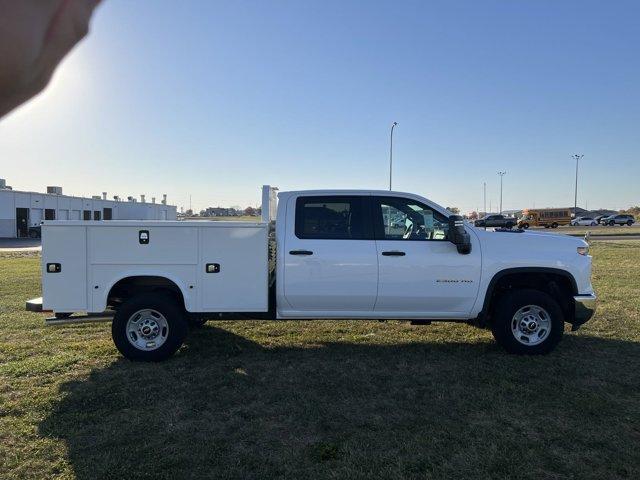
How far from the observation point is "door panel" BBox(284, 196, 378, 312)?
19.2ft

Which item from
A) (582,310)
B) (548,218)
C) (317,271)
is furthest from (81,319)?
(548,218)

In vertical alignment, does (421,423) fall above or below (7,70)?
below

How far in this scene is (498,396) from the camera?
4684mm

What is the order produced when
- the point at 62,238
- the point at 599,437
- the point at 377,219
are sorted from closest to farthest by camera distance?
the point at 599,437, the point at 62,238, the point at 377,219

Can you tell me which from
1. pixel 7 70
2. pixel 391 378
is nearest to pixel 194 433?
pixel 391 378

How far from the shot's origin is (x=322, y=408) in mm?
4422

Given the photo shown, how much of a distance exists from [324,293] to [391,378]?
127 cm

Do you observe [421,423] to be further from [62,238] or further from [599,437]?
[62,238]

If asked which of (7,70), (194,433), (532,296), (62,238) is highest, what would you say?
(7,70)

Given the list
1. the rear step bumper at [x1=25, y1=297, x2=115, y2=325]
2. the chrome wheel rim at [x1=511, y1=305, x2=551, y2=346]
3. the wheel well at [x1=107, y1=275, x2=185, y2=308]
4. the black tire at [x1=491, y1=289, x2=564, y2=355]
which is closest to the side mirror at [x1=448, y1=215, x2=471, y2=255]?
the black tire at [x1=491, y1=289, x2=564, y2=355]

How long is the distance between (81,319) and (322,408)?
3.18m

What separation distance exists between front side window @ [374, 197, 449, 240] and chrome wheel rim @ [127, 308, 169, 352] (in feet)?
9.07

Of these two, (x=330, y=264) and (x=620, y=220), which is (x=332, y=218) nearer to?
(x=330, y=264)

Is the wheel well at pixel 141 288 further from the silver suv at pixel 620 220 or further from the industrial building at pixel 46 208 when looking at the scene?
the silver suv at pixel 620 220
